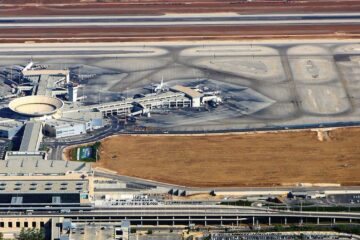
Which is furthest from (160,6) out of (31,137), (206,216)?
(206,216)

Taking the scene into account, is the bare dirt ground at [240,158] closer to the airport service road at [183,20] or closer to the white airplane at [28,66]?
the white airplane at [28,66]

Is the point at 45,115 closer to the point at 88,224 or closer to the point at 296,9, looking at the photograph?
the point at 88,224

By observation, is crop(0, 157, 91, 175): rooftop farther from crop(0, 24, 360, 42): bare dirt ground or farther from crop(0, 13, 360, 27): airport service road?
crop(0, 13, 360, 27): airport service road

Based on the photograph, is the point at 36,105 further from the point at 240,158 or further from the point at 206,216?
the point at 206,216

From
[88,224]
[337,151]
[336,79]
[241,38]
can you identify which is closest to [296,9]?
[241,38]

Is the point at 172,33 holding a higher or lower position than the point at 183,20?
lower

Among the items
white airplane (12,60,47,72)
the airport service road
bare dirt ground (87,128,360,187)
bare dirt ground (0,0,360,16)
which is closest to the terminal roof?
bare dirt ground (87,128,360,187)

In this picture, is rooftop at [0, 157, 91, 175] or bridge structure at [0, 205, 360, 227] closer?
bridge structure at [0, 205, 360, 227]

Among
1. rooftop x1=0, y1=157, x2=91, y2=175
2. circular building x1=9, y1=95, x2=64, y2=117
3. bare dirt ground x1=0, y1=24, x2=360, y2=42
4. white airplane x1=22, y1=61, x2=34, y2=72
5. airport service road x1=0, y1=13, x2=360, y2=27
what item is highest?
airport service road x1=0, y1=13, x2=360, y2=27

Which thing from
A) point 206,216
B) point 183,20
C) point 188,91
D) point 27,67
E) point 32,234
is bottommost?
point 32,234
